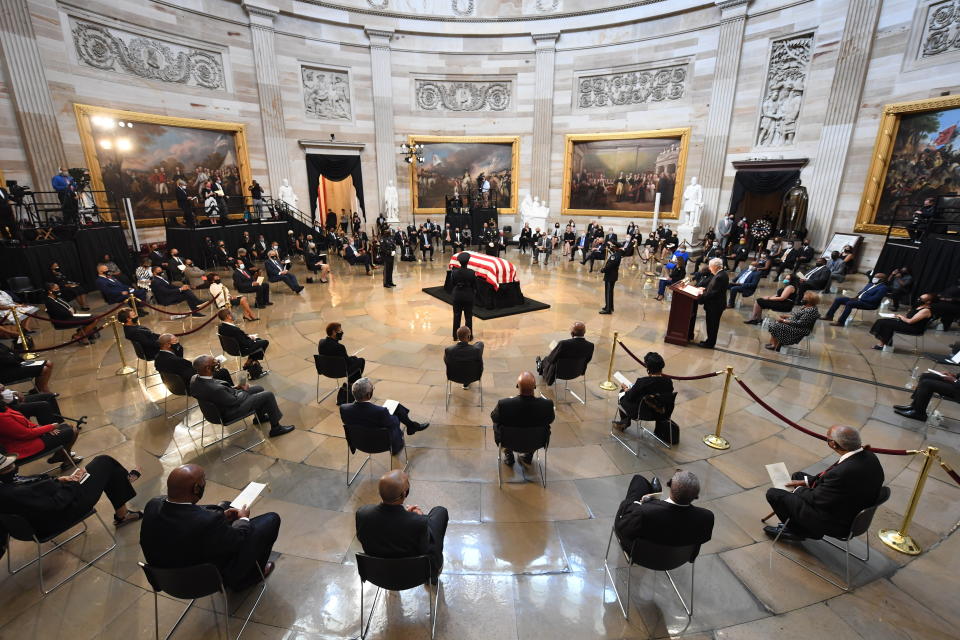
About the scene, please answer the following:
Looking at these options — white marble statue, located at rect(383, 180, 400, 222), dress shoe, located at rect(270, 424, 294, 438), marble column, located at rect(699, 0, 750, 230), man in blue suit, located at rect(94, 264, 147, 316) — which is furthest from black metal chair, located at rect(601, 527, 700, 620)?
white marble statue, located at rect(383, 180, 400, 222)

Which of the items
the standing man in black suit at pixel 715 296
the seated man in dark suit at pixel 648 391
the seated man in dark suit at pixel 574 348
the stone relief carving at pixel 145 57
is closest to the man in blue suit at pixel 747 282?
the standing man in black suit at pixel 715 296

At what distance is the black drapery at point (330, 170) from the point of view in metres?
19.4

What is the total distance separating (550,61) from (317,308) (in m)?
16.9

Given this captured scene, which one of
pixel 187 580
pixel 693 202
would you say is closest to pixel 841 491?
pixel 187 580

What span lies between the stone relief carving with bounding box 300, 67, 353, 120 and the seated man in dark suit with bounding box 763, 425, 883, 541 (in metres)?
21.2

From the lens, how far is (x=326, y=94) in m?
19.3

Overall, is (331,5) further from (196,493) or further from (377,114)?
(196,493)

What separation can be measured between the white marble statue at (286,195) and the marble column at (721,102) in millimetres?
16807

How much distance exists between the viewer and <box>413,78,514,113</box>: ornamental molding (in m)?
20.9

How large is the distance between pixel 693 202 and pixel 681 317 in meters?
11.9

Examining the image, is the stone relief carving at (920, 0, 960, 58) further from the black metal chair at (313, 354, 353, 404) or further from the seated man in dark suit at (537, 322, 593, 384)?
the black metal chair at (313, 354, 353, 404)

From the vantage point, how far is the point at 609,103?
1991cm

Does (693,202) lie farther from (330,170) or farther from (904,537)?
(904,537)

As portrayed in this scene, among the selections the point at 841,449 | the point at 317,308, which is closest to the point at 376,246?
the point at 317,308
